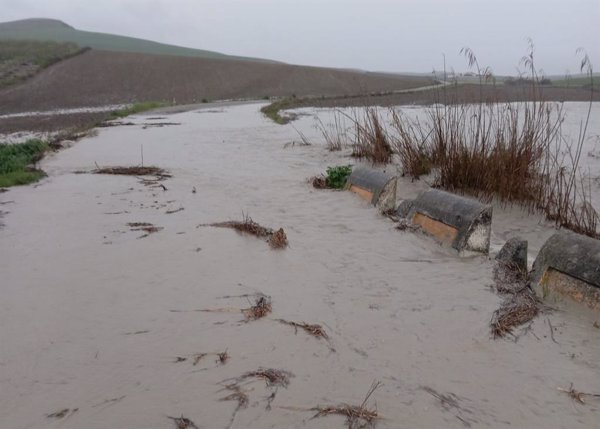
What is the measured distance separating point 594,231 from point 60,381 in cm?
444

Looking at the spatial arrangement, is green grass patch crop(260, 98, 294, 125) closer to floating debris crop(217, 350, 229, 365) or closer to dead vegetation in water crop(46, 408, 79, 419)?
floating debris crop(217, 350, 229, 365)

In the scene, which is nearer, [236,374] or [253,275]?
[236,374]

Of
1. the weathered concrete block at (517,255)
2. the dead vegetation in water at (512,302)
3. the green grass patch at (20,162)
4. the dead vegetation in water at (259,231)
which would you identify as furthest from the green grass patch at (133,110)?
the dead vegetation in water at (512,302)

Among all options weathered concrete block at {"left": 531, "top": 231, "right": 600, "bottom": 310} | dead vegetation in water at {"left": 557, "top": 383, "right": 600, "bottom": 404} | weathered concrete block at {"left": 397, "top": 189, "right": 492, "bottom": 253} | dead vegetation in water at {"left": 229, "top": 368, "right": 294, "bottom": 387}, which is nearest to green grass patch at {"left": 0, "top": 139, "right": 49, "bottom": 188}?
weathered concrete block at {"left": 397, "top": 189, "right": 492, "bottom": 253}

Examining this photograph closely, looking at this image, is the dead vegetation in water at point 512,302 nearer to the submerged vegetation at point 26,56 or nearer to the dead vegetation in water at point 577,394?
the dead vegetation in water at point 577,394

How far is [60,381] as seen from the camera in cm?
244

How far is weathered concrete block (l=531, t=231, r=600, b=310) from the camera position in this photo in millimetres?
3189

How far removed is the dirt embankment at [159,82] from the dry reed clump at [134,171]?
1806 centimetres

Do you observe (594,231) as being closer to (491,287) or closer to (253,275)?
(491,287)

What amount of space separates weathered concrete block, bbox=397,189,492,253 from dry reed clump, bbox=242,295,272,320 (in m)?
1.82

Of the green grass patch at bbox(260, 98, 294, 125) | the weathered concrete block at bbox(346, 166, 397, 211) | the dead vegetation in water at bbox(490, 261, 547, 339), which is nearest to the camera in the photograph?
the dead vegetation in water at bbox(490, 261, 547, 339)

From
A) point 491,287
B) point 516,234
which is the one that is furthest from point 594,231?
point 491,287

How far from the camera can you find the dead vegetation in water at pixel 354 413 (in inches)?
86.4

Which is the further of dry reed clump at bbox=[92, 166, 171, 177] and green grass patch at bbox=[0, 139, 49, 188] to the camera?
dry reed clump at bbox=[92, 166, 171, 177]
